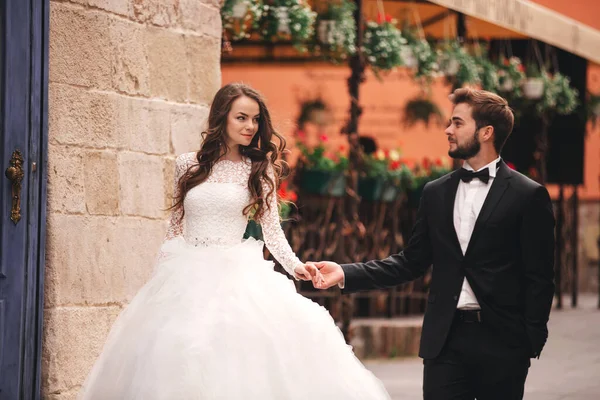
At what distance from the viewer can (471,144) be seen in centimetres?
469

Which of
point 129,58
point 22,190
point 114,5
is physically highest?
point 114,5

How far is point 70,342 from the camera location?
5.85 m

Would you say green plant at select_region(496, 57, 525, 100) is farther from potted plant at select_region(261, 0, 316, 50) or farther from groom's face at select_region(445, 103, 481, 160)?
groom's face at select_region(445, 103, 481, 160)

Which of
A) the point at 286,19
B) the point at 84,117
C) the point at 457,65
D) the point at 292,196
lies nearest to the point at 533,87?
the point at 457,65

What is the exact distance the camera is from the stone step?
33.6 feet

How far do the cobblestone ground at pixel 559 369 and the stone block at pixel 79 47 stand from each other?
10.8ft

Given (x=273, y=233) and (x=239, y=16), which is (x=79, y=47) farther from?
(x=239, y=16)

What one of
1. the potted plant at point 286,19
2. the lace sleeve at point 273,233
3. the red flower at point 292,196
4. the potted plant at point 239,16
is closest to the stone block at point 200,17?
the potted plant at point 239,16

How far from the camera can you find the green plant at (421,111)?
1287 cm

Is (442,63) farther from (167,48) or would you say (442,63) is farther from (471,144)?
(471,144)

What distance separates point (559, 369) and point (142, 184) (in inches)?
184

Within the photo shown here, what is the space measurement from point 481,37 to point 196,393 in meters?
10.4

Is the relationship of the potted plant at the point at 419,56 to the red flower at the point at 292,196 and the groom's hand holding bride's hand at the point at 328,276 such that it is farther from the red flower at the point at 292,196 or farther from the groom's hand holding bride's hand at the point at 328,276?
the groom's hand holding bride's hand at the point at 328,276

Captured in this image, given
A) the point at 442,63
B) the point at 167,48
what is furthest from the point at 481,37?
the point at 167,48
